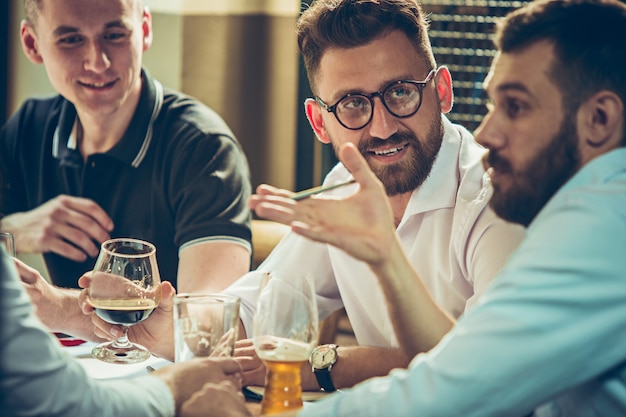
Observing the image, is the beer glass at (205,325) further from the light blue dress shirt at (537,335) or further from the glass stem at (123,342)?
the glass stem at (123,342)

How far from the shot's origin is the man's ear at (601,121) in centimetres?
130

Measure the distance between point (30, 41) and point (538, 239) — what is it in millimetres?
2113

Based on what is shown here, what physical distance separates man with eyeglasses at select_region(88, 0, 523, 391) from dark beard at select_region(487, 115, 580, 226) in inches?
14.2

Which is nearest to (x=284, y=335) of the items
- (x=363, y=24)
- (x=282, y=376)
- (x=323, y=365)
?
(x=282, y=376)

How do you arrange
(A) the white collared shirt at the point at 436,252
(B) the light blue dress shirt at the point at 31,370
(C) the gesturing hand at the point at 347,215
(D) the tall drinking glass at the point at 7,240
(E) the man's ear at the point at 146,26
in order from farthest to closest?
1. (E) the man's ear at the point at 146,26
2. (A) the white collared shirt at the point at 436,252
3. (D) the tall drinking glass at the point at 7,240
4. (C) the gesturing hand at the point at 347,215
5. (B) the light blue dress shirt at the point at 31,370

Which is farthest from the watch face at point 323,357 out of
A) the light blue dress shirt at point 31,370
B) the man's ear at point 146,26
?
the man's ear at point 146,26

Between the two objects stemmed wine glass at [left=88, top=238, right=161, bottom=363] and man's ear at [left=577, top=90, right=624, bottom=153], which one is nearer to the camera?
man's ear at [left=577, top=90, right=624, bottom=153]

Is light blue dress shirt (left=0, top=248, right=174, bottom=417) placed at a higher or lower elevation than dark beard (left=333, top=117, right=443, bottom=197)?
lower

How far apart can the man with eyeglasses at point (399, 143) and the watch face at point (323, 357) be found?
46 millimetres

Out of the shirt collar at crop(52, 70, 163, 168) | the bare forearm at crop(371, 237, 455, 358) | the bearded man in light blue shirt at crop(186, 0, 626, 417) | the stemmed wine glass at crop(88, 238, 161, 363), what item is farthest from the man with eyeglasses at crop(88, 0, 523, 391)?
the shirt collar at crop(52, 70, 163, 168)

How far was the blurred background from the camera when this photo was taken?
13.3ft

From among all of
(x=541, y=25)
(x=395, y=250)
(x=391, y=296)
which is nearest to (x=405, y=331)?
(x=391, y=296)

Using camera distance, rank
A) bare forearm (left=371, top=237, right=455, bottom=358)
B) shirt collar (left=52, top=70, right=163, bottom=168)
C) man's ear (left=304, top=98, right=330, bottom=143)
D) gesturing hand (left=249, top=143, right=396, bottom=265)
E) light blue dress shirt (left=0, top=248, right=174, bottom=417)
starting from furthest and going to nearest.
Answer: shirt collar (left=52, top=70, right=163, bottom=168)
man's ear (left=304, top=98, right=330, bottom=143)
bare forearm (left=371, top=237, right=455, bottom=358)
gesturing hand (left=249, top=143, right=396, bottom=265)
light blue dress shirt (left=0, top=248, right=174, bottom=417)

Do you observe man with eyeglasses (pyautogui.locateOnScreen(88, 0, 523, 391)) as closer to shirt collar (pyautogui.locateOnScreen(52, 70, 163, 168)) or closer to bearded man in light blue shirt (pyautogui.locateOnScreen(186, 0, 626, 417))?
bearded man in light blue shirt (pyautogui.locateOnScreen(186, 0, 626, 417))
